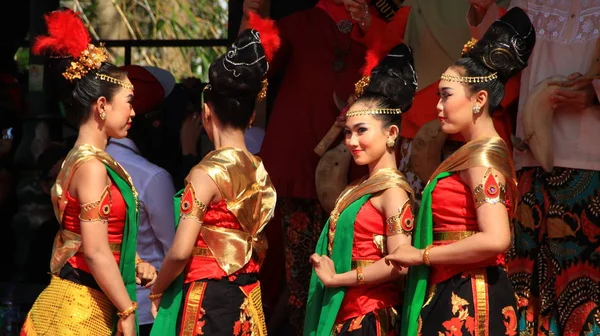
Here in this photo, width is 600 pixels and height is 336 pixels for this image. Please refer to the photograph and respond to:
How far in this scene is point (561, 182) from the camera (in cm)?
447

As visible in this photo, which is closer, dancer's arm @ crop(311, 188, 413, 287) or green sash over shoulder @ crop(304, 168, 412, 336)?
dancer's arm @ crop(311, 188, 413, 287)

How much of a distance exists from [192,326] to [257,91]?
948 mm

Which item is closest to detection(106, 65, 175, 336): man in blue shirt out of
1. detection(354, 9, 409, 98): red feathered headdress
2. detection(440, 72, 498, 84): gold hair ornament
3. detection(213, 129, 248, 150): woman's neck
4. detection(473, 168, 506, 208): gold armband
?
detection(213, 129, 248, 150): woman's neck

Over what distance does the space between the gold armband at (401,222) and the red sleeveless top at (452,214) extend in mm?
100

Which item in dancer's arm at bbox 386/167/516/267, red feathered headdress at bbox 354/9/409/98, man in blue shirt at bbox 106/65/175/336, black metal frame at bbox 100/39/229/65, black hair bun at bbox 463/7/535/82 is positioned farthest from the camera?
black metal frame at bbox 100/39/229/65

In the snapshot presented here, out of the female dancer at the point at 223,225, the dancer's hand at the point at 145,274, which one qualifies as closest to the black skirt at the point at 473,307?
the female dancer at the point at 223,225

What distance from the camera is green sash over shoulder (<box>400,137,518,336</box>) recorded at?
3.75m

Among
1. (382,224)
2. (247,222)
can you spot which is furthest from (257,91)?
(382,224)

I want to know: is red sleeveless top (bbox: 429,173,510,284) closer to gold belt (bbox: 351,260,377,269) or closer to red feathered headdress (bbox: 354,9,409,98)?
gold belt (bbox: 351,260,377,269)

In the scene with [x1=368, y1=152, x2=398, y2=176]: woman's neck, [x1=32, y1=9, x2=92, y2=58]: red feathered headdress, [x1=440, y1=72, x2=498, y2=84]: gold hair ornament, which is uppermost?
[x1=32, y1=9, x2=92, y2=58]: red feathered headdress

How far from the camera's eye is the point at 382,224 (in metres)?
3.99

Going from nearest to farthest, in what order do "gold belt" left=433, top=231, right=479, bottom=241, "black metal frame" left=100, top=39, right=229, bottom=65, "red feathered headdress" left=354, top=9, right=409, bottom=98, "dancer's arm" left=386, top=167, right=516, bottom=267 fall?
"dancer's arm" left=386, top=167, right=516, bottom=267 → "gold belt" left=433, top=231, right=479, bottom=241 → "red feathered headdress" left=354, top=9, right=409, bottom=98 → "black metal frame" left=100, top=39, right=229, bottom=65

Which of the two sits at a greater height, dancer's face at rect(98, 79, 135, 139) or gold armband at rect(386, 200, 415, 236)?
dancer's face at rect(98, 79, 135, 139)

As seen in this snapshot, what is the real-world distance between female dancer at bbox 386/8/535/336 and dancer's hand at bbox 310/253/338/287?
276 millimetres
